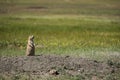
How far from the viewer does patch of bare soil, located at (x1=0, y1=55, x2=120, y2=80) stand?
14.6 metres

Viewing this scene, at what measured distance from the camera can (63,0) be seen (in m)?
90.8

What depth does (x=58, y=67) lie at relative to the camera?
15117 mm

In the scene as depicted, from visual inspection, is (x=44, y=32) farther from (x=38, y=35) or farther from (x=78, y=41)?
(x=78, y=41)

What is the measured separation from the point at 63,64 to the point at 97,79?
203cm

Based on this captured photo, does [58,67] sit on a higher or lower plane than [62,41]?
lower

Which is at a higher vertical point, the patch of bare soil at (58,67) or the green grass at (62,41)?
Answer: the green grass at (62,41)

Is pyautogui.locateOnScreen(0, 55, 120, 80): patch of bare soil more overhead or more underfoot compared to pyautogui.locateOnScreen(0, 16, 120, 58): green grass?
more underfoot

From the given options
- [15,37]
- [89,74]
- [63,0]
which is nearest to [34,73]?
[89,74]

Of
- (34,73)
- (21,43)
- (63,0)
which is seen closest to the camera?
(34,73)

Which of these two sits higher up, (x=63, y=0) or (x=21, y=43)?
(x=63, y=0)

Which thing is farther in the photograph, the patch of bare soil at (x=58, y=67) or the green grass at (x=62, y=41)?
the green grass at (x=62, y=41)

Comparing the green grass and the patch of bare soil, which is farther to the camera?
the green grass

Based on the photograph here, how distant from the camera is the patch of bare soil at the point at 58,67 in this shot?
14.6 meters

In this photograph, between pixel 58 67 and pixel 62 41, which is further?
pixel 62 41
